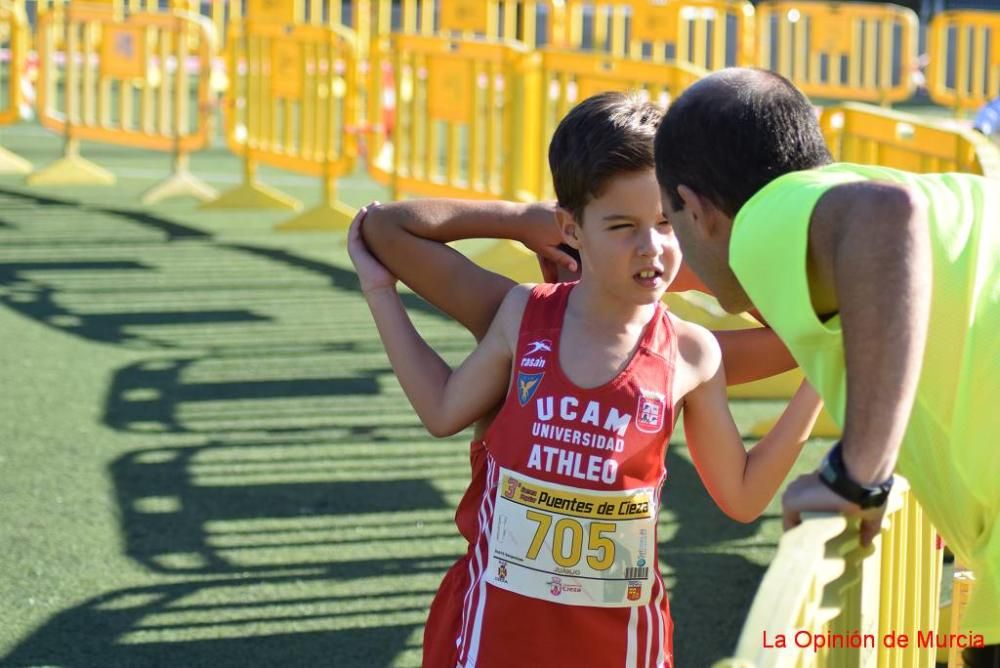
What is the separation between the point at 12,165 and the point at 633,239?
11.7 metres

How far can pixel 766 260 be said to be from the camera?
1.86 m

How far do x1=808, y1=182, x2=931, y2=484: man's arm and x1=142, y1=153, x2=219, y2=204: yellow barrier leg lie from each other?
10499mm

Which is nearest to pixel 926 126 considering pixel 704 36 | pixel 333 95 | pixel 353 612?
pixel 353 612

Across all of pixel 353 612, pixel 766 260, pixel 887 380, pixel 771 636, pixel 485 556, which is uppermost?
pixel 766 260

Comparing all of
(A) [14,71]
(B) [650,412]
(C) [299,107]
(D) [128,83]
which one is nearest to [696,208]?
(B) [650,412]

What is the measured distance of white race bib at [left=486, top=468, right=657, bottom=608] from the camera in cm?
239

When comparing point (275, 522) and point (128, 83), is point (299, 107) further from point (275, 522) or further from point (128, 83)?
point (275, 522)

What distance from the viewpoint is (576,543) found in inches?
94.2

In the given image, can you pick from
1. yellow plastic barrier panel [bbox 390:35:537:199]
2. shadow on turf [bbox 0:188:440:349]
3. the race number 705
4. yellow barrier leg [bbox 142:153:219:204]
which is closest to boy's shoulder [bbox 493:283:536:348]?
the race number 705

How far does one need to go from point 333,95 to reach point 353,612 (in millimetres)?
7120

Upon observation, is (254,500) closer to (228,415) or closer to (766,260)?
(228,415)

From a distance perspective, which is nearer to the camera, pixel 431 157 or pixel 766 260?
pixel 766 260

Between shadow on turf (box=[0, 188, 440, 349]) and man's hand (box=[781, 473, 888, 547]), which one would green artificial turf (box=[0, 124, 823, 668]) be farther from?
man's hand (box=[781, 473, 888, 547])

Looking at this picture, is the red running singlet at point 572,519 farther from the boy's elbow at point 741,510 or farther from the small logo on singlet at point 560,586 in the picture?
the boy's elbow at point 741,510
